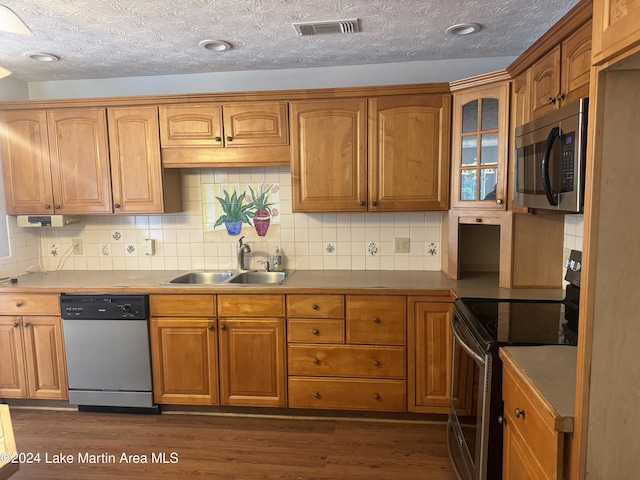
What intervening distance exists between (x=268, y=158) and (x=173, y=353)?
1444mm

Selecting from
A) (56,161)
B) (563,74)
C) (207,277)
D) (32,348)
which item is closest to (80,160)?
(56,161)

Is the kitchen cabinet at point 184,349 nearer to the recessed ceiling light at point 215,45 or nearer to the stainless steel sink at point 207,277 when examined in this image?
the stainless steel sink at point 207,277

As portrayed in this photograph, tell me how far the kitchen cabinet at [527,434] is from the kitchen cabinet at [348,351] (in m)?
1.02

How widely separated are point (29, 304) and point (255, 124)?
1.94 m

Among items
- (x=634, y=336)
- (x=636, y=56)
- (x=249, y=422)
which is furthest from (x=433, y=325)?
(x=636, y=56)

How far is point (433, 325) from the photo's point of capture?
2.54m

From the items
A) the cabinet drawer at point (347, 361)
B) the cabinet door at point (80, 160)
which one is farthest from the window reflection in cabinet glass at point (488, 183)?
the cabinet door at point (80, 160)

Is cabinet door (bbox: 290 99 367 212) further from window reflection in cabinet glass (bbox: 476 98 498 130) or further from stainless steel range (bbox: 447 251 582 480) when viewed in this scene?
stainless steel range (bbox: 447 251 582 480)

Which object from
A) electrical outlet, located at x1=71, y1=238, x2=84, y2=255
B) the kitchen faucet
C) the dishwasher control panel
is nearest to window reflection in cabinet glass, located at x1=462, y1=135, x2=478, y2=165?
the kitchen faucet

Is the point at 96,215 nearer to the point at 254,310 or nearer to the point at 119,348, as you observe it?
the point at 119,348

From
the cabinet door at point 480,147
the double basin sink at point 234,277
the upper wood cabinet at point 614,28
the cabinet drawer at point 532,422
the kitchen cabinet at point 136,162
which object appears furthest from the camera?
the double basin sink at point 234,277

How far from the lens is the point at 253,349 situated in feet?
8.80

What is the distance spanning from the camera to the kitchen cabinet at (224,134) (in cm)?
279

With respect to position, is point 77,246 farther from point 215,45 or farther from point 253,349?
point 215,45
